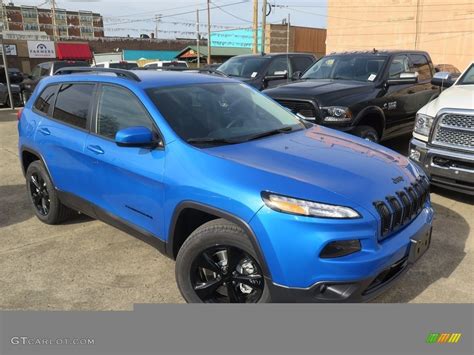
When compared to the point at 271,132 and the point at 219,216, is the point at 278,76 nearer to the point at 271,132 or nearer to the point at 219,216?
the point at 271,132

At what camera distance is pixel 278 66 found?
9.63 meters

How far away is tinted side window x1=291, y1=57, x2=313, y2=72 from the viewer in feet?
32.7

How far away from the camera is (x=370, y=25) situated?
107 feet

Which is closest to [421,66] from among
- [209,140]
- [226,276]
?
[209,140]

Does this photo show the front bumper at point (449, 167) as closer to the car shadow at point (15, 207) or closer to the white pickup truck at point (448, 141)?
the white pickup truck at point (448, 141)

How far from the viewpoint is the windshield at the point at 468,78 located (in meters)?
6.21

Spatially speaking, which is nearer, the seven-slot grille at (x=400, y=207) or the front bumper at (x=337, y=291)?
the front bumper at (x=337, y=291)

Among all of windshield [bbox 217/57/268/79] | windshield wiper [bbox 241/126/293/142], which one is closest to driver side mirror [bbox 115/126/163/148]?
windshield wiper [bbox 241/126/293/142]

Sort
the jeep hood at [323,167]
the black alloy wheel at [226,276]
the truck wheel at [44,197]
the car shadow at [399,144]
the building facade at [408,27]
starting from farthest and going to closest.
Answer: the building facade at [408,27] → the car shadow at [399,144] → the truck wheel at [44,197] → the black alloy wheel at [226,276] → the jeep hood at [323,167]

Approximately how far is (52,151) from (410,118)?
583cm

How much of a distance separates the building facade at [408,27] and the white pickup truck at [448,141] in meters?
24.9

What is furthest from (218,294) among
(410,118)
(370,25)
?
(370,25)

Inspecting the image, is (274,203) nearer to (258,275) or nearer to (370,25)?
(258,275)

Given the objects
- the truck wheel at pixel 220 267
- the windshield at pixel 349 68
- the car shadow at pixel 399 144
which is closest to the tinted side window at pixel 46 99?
the truck wheel at pixel 220 267
